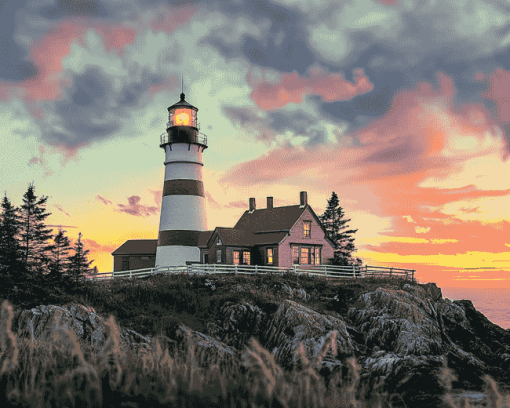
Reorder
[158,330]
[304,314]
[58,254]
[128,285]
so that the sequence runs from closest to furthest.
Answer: [158,330]
[304,314]
[128,285]
[58,254]

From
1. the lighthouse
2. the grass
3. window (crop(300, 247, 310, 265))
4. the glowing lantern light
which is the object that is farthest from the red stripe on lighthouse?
the grass

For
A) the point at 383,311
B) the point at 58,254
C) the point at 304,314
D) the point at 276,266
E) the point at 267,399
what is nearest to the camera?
the point at 267,399

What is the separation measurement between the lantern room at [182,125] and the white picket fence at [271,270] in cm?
1115

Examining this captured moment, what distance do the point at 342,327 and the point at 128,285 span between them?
12.5 m

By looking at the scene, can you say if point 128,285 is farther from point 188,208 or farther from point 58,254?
point 58,254

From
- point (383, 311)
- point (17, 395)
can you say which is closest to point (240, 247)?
point (383, 311)

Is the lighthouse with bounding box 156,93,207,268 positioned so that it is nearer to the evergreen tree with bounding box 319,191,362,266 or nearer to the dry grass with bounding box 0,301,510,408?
the evergreen tree with bounding box 319,191,362,266

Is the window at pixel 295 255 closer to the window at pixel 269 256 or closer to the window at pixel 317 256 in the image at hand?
the window at pixel 269 256

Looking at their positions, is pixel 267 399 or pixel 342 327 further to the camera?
pixel 342 327

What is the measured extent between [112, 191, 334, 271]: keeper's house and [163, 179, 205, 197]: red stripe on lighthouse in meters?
3.71

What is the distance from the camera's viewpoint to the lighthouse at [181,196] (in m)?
38.5

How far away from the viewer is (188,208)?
38812mm

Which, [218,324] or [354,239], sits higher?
[354,239]

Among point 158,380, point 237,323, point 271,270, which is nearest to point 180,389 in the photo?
point 158,380
